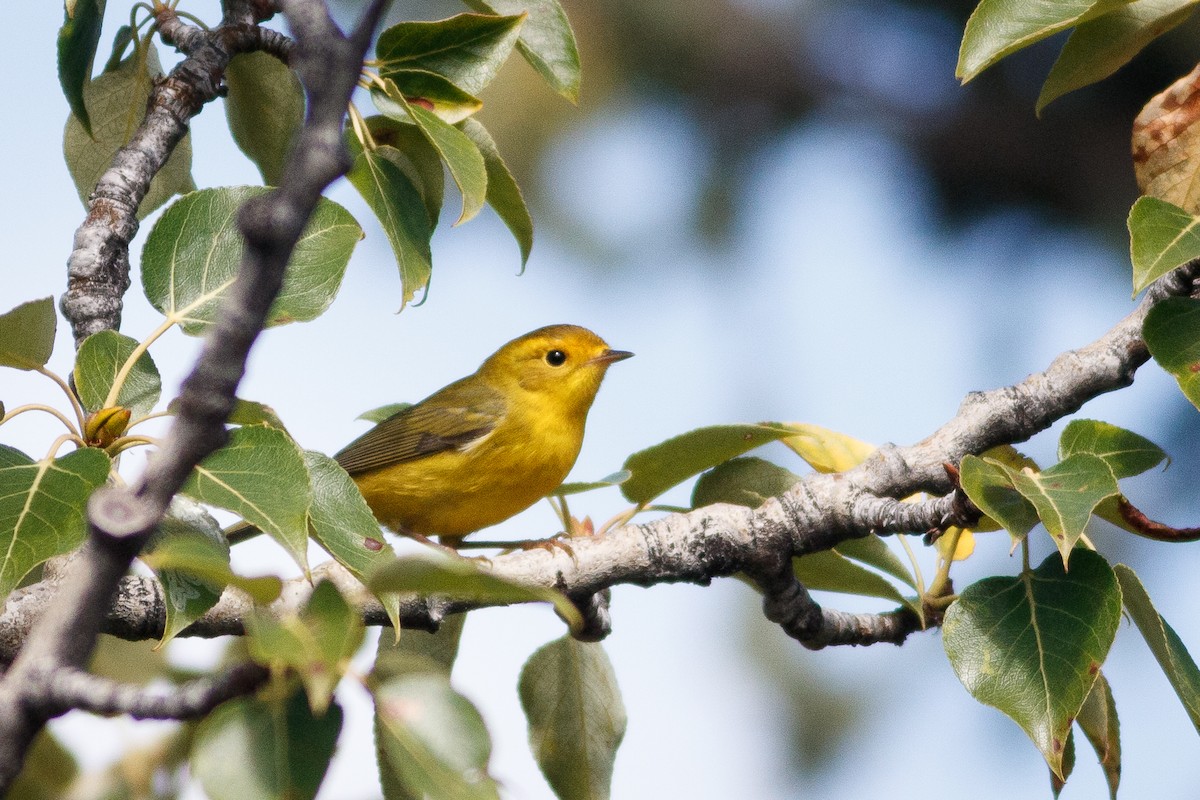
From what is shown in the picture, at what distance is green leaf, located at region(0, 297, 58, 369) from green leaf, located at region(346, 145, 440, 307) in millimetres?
612

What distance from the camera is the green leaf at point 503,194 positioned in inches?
102

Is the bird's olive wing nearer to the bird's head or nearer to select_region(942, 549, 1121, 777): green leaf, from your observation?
the bird's head

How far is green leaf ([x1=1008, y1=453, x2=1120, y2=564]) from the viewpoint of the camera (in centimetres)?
193

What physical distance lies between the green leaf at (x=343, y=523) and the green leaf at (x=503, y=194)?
80 cm

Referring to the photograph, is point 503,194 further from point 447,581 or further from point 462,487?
point 462,487

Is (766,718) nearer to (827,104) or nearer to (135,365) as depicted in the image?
(827,104)

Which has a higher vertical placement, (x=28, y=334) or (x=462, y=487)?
(x=462, y=487)

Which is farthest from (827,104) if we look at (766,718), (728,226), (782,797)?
(782,797)

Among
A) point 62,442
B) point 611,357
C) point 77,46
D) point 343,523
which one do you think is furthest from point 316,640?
point 611,357

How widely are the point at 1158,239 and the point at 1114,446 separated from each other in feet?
1.39

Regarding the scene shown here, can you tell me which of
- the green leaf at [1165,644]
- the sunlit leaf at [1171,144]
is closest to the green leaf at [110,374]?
the green leaf at [1165,644]

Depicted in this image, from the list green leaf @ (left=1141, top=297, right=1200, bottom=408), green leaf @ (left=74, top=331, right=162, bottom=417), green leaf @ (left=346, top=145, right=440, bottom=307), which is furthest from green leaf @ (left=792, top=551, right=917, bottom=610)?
green leaf @ (left=74, top=331, right=162, bottom=417)

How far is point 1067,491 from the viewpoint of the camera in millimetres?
2027

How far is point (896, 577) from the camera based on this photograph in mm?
2648
